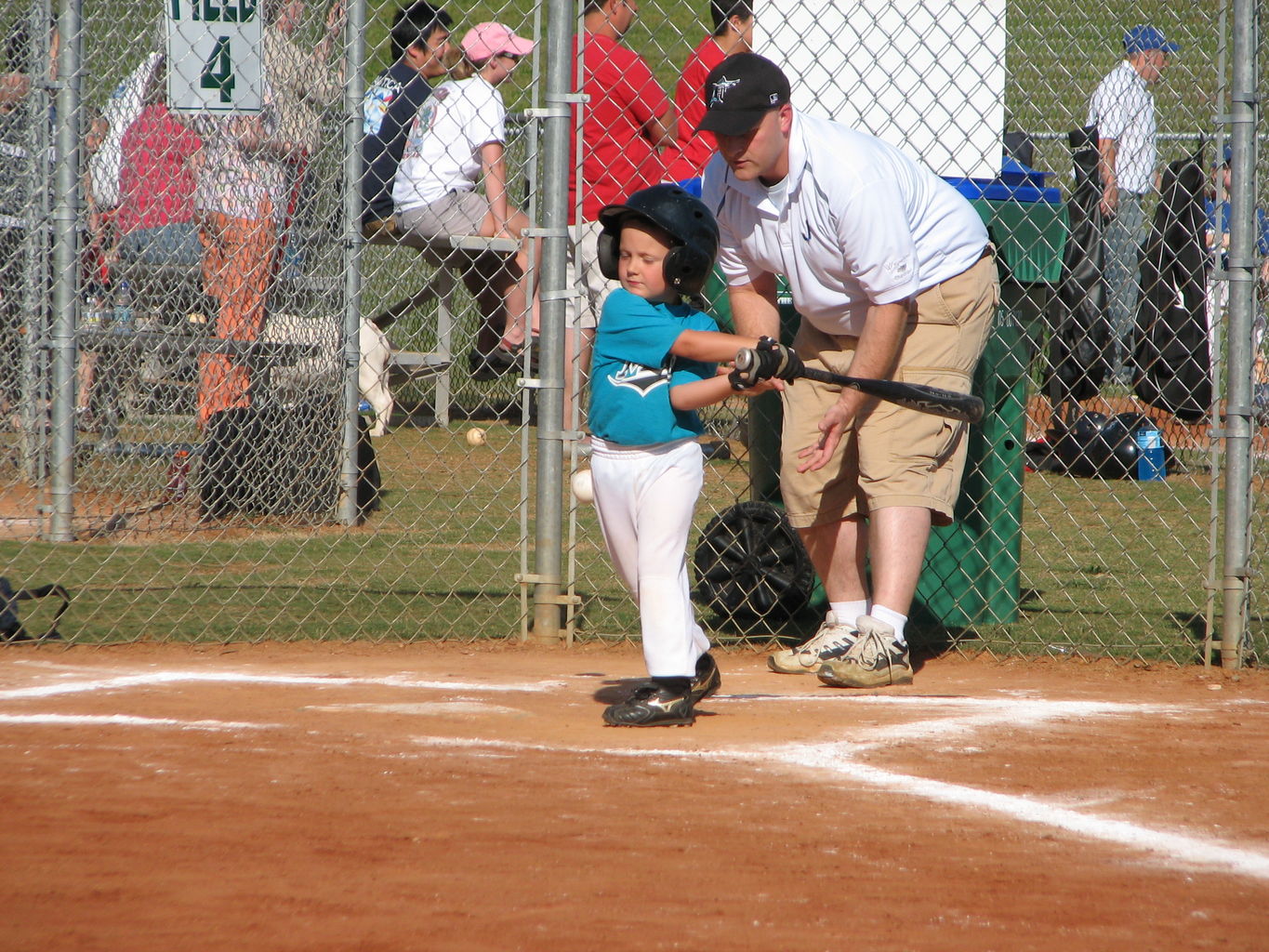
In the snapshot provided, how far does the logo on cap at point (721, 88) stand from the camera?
13.5 feet

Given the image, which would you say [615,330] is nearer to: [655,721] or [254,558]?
[655,721]

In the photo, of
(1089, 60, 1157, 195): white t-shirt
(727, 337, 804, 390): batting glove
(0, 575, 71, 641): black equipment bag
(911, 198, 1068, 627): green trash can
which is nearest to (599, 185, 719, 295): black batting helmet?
(727, 337, 804, 390): batting glove

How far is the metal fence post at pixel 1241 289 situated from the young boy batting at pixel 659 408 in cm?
184

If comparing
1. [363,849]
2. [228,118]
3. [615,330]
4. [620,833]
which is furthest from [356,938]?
[228,118]

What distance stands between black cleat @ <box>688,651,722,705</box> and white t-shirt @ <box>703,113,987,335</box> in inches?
48.7

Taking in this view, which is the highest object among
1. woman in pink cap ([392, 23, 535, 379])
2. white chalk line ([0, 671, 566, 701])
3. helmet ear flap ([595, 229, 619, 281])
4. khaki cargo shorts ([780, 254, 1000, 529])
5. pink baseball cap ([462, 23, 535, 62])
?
pink baseball cap ([462, 23, 535, 62])

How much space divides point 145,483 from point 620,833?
17.1 feet

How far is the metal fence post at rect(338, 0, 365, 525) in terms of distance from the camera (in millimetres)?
6535

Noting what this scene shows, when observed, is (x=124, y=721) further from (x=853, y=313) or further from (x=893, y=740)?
(x=853, y=313)

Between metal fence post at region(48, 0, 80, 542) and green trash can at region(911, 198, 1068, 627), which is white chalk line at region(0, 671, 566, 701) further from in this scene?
metal fence post at region(48, 0, 80, 542)

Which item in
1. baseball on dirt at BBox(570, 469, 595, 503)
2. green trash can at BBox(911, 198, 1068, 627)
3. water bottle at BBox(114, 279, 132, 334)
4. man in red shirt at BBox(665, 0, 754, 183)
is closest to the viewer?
baseball on dirt at BBox(570, 469, 595, 503)

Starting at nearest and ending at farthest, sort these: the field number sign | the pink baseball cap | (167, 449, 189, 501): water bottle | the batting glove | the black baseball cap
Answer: the batting glove
the black baseball cap
the field number sign
(167, 449, 189, 501): water bottle
the pink baseball cap

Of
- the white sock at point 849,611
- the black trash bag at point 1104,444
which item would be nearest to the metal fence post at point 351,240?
the white sock at point 849,611

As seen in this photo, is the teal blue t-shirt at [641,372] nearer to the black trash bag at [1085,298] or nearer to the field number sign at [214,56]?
the field number sign at [214,56]
